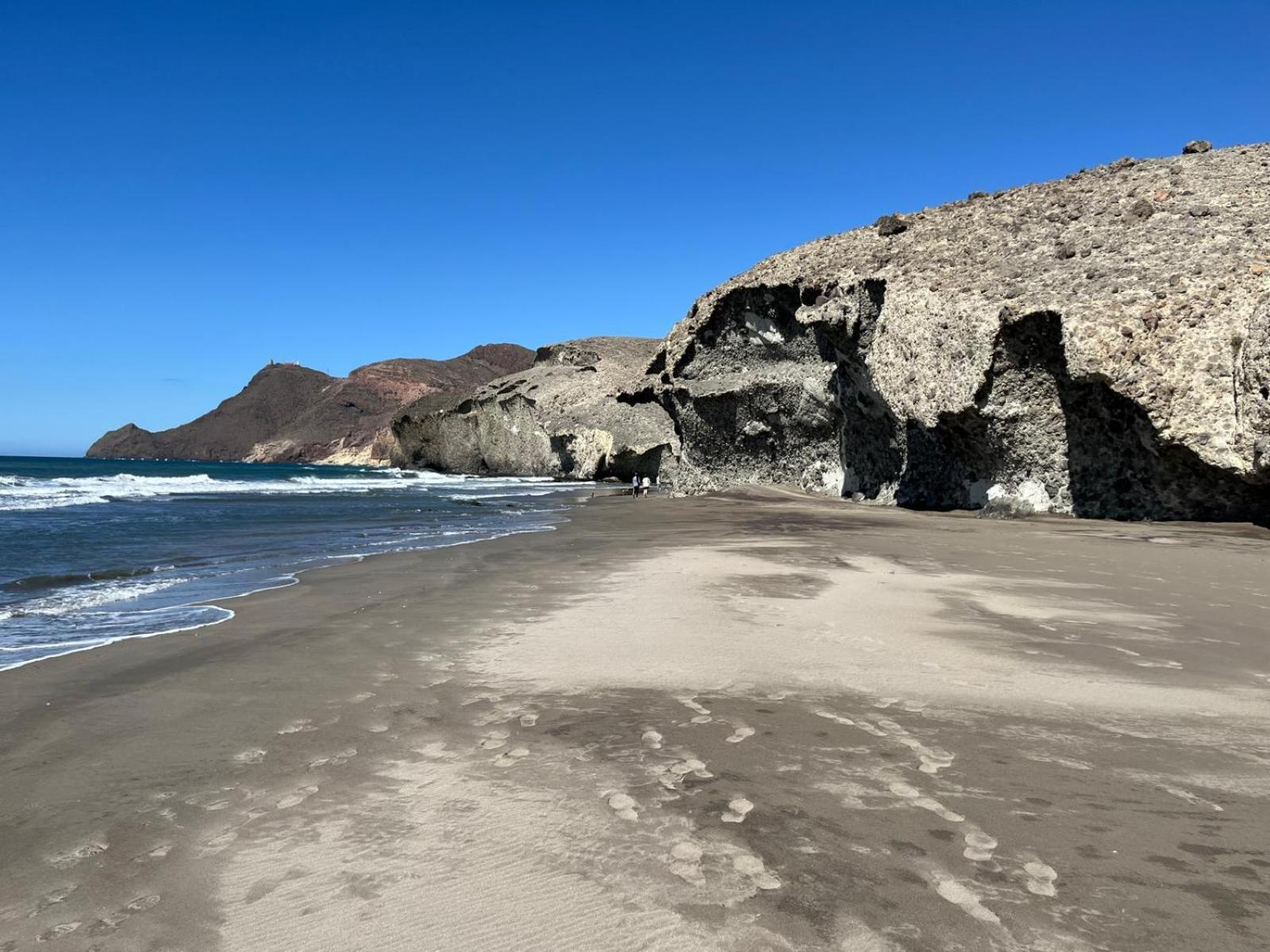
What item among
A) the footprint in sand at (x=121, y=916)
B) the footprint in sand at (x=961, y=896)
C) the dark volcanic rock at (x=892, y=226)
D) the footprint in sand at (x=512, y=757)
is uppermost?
the dark volcanic rock at (x=892, y=226)

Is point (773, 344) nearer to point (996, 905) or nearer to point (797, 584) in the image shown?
point (797, 584)

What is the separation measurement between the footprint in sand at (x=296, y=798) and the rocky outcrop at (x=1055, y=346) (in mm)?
17301

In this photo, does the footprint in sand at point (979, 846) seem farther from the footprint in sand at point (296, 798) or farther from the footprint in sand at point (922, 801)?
the footprint in sand at point (296, 798)

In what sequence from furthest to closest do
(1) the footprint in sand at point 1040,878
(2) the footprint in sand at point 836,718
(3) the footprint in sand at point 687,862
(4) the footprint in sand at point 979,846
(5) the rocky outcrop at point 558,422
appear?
(5) the rocky outcrop at point 558,422 → (2) the footprint in sand at point 836,718 → (4) the footprint in sand at point 979,846 → (3) the footprint in sand at point 687,862 → (1) the footprint in sand at point 1040,878

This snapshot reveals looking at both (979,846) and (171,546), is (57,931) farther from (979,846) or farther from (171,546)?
(171,546)

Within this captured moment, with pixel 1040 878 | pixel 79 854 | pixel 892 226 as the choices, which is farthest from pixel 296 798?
pixel 892 226

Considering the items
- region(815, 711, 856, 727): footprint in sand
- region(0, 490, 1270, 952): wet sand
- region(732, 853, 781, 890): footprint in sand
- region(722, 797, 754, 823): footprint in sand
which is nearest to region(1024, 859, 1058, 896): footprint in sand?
region(0, 490, 1270, 952): wet sand

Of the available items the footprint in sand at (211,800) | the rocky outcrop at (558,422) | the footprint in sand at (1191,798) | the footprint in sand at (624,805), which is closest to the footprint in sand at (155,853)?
the footprint in sand at (211,800)

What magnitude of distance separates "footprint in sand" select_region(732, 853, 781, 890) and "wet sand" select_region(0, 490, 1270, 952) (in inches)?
0.6

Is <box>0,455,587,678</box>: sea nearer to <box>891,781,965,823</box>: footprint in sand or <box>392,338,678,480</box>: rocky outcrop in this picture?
<box>891,781,965,823</box>: footprint in sand

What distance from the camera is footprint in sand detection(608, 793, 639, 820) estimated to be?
3.15 meters

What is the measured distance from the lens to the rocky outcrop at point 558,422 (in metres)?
54.9

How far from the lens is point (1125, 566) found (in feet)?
34.6

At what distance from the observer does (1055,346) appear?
18.2 m
